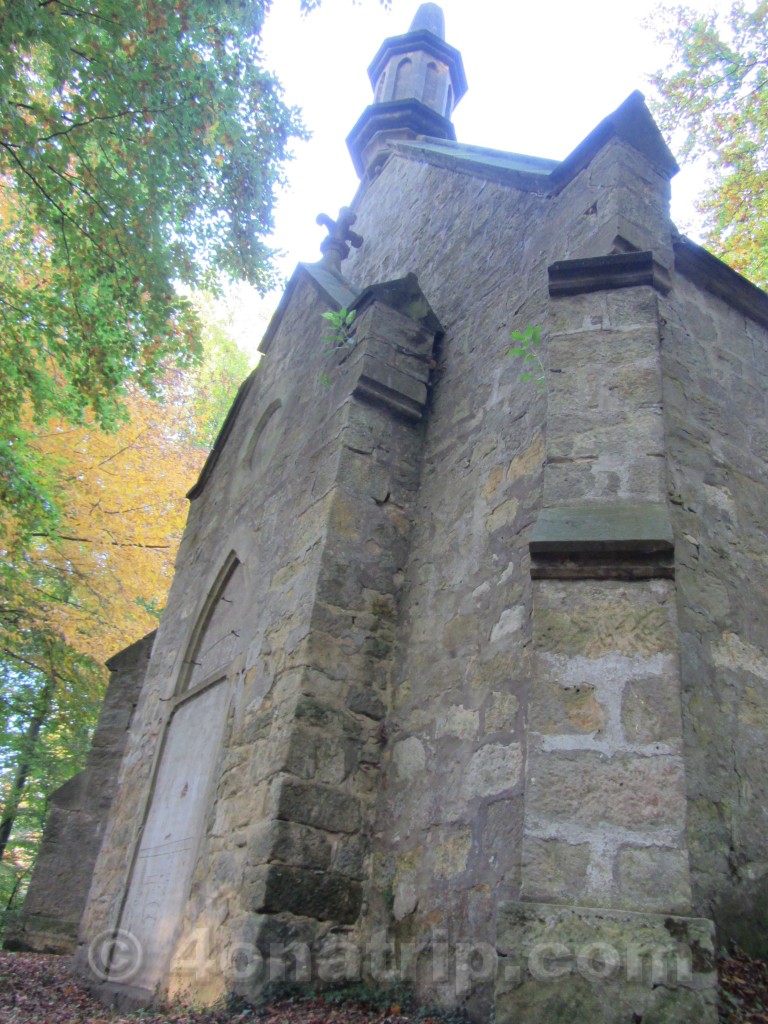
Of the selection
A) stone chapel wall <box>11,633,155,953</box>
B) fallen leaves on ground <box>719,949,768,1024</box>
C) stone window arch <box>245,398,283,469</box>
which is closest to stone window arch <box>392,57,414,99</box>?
stone window arch <box>245,398,283,469</box>

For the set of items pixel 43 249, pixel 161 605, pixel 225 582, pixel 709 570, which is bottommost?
pixel 709 570

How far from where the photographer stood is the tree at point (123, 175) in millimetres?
6246

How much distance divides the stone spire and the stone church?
539cm

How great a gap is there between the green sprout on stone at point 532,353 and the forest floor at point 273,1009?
9.28 feet

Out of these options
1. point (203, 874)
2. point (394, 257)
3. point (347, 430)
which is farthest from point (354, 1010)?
point (394, 257)

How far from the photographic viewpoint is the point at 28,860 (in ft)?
62.0

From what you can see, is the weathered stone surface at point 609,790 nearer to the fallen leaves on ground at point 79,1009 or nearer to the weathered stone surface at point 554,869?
the weathered stone surface at point 554,869

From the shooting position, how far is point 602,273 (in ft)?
13.4

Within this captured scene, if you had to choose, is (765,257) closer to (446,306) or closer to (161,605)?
(446,306)

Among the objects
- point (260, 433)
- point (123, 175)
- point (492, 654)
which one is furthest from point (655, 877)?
point (123, 175)

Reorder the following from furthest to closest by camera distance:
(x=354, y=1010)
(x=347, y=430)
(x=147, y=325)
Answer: (x=147, y=325) → (x=347, y=430) → (x=354, y=1010)

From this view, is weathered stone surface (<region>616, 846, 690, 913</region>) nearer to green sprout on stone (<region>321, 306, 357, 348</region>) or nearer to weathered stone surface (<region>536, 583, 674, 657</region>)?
weathered stone surface (<region>536, 583, 674, 657</region>)

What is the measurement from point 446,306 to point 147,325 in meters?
2.81

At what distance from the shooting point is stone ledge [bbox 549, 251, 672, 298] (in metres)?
4.03
